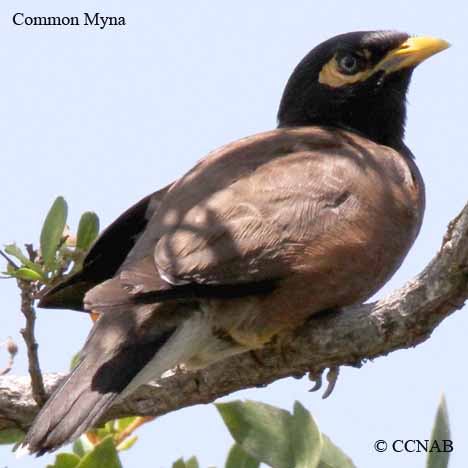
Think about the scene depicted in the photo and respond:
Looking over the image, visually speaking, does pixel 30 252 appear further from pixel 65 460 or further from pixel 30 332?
pixel 65 460

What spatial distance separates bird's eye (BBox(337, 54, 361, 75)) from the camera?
17.9 ft

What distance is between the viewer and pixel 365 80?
5492 mm

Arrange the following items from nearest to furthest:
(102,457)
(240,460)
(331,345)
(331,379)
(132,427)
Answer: (102,457) < (240,460) < (132,427) < (331,345) < (331,379)

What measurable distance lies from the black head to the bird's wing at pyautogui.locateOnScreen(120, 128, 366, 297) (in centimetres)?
72

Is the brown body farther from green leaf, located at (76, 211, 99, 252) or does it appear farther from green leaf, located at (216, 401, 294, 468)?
green leaf, located at (216, 401, 294, 468)

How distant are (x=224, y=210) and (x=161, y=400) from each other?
2.35 feet

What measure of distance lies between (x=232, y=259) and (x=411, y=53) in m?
1.91

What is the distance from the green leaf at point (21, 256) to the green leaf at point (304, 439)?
0.98m

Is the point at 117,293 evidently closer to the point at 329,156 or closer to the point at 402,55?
the point at 329,156

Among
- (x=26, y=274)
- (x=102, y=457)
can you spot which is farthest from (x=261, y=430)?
(x=26, y=274)

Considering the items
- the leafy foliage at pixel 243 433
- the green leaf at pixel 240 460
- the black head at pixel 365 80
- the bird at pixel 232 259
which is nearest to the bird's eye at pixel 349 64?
the black head at pixel 365 80

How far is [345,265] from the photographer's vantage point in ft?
14.0

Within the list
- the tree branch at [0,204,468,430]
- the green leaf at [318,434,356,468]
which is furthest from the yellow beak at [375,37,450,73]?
the green leaf at [318,434,356,468]

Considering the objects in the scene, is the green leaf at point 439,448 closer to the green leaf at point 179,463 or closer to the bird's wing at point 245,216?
the green leaf at point 179,463
